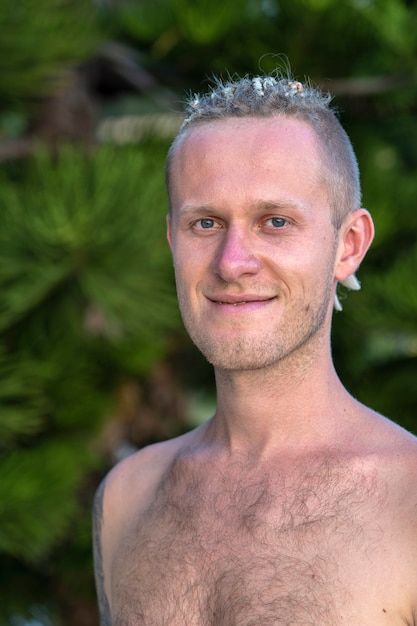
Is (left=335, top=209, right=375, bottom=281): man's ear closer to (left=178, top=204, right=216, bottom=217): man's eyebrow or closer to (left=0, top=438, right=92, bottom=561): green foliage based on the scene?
(left=178, top=204, right=216, bottom=217): man's eyebrow

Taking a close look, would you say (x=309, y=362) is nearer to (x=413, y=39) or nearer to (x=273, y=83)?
(x=273, y=83)

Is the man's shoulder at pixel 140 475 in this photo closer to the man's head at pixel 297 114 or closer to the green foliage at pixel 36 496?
the man's head at pixel 297 114

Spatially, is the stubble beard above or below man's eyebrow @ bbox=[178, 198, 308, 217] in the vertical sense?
below

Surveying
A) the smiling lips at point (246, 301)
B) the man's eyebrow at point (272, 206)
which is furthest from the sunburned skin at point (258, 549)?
the man's eyebrow at point (272, 206)

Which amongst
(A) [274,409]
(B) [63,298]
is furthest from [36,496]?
(A) [274,409]

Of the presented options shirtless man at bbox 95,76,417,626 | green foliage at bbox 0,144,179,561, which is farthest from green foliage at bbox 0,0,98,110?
shirtless man at bbox 95,76,417,626

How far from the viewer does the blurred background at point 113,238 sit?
244 centimetres

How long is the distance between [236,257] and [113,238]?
1004mm

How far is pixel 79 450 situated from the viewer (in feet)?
9.71

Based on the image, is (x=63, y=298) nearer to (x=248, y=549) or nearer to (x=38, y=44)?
(x=38, y=44)

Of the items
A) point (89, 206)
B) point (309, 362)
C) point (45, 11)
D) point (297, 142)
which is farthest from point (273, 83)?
point (45, 11)

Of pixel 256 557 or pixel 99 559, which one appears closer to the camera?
pixel 256 557

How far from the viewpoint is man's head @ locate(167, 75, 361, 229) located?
1454mm

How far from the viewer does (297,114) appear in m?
1.47
